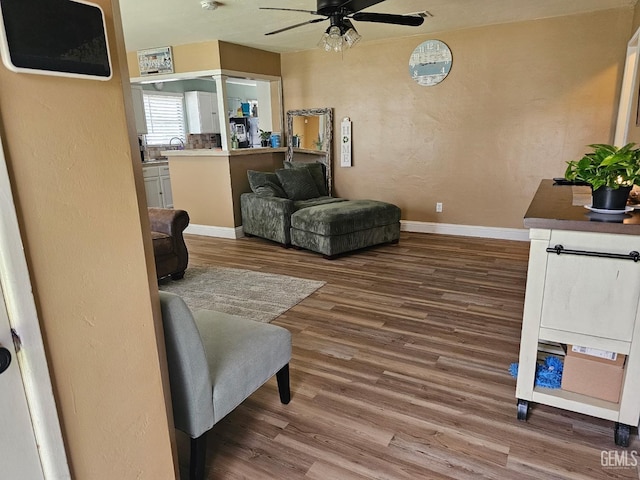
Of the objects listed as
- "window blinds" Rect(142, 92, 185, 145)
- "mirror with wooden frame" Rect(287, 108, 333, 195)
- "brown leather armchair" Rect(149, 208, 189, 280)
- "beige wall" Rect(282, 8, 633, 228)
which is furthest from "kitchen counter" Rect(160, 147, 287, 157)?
"window blinds" Rect(142, 92, 185, 145)

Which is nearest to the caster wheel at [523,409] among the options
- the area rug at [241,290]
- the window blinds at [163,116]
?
the area rug at [241,290]

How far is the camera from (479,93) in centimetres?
482

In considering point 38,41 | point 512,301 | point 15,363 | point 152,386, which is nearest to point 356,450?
point 152,386

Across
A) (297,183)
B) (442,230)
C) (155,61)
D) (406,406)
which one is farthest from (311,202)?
(406,406)

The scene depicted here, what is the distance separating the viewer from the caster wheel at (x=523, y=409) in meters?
1.89

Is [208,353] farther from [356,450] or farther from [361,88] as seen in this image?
[361,88]

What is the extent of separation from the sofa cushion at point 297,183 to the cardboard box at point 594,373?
3813 millimetres

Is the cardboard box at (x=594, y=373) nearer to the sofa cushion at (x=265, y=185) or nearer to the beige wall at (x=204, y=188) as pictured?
the sofa cushion at (x=265, y=185)

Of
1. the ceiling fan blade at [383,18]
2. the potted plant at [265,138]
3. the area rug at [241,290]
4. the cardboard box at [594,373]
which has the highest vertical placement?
the ceiling fan blade at [383,18]

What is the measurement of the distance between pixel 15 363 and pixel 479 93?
5.05 metres

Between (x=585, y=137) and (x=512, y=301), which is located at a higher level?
(x=585, y=137)

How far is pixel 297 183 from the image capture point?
5.24m

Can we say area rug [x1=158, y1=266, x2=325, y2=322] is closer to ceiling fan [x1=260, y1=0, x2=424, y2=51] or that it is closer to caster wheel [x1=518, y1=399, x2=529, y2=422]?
caster wheel [x1=518, y1=399, x2=529, y2=422]

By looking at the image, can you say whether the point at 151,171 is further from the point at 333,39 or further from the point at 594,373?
the point at 594,373
